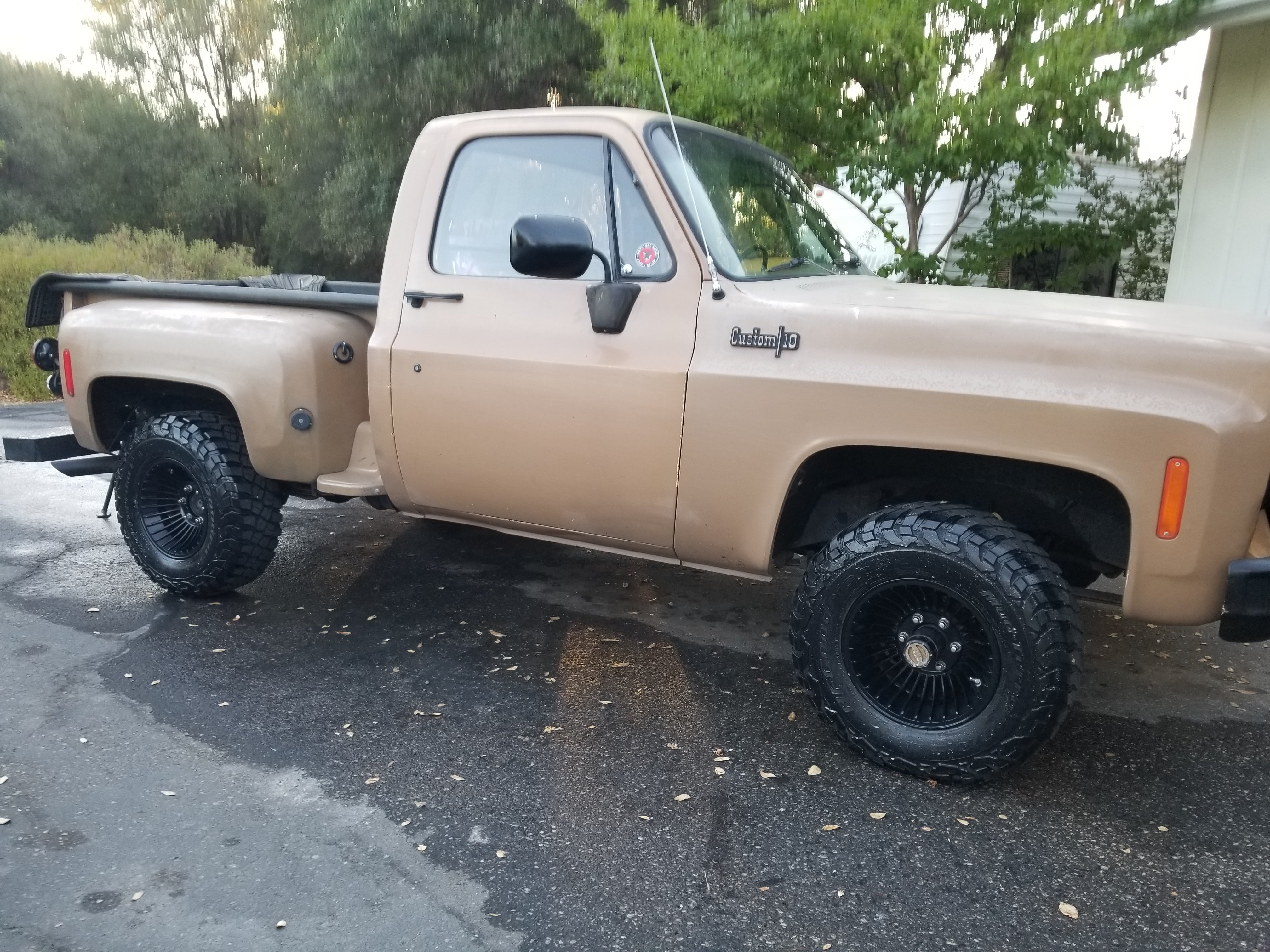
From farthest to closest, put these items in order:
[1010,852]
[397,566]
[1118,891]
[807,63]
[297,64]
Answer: [297,64] < [807,63] < [397,566] < [1010,852] < [1118,891]

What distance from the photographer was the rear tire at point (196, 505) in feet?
14.0

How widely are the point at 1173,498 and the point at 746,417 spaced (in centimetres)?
123

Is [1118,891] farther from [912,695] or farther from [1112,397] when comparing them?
[1112,397]

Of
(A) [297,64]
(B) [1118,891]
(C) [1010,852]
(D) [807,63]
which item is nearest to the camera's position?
(B) [1118,891]

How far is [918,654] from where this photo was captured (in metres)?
3.09

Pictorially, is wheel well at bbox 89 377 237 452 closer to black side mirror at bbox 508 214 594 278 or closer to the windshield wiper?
black side mirror at bbox 508 214 594 278

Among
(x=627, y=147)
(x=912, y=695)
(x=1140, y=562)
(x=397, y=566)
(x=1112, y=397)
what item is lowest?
(x=397, y=566)

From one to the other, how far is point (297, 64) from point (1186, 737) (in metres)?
18.1

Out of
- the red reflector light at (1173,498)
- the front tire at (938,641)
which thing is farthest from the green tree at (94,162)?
the red reflector light at (1173,498)

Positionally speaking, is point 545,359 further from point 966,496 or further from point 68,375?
point 68,375

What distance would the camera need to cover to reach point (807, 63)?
6.36 m

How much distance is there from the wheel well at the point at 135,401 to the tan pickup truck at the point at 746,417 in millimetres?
65

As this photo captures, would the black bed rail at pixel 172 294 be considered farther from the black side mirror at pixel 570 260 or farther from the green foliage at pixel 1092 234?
the green foliage at pixel 1092 234

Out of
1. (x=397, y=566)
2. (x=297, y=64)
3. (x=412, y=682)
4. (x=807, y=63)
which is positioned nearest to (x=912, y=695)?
(x=412, y=682)
